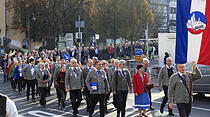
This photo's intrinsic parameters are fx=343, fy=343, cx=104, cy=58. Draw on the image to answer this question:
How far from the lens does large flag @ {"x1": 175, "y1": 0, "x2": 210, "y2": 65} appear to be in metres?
7.29

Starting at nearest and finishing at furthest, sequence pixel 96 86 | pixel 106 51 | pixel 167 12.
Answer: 1. pixel 96 86
2. pixel 106 51
3. pixel 167 12

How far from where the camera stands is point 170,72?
36.1 ft

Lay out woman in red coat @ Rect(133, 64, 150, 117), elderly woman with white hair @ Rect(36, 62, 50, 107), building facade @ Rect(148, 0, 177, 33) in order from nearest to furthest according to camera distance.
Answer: woman in red coat @ Rect(133, 64, 150, 117), elderly woman with white hair @ Rect(36, 62, 50, 107), building facade @ Rect(148, 0, 177, 33)

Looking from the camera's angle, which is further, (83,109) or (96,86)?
(83,109)

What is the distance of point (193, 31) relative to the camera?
292 inches

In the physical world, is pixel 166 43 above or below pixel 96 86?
above

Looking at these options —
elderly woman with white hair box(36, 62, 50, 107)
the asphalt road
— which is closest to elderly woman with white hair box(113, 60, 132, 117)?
the asphalt road

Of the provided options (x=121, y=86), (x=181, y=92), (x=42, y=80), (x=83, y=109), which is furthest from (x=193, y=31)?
(x=42, y=80)

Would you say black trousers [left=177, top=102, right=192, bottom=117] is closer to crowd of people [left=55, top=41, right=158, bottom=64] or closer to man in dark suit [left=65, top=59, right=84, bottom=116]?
man in dark suit [left=65, top=59, right=84, bottom=116]

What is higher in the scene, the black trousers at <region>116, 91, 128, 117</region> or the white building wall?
A: the white building wall

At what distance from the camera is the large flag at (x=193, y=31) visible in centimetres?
729

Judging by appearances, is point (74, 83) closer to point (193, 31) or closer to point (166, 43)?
point (193, 31)

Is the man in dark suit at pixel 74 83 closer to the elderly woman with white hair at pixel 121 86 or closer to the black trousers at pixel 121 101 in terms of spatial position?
the elderly woman with white hair at pixel 121 86

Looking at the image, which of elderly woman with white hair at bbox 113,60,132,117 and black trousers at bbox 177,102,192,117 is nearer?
black trousers at bbox 177,102,192,117
